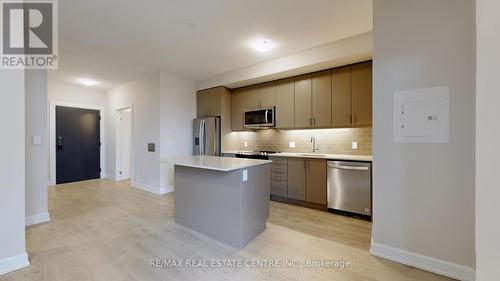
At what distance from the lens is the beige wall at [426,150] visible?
1779 millimetres

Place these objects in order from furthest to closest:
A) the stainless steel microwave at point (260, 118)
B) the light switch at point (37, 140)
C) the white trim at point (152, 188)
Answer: the white trim at point (152, 188) < the stainless steel microwave at point (260, 118) < the light switch at point (37, 140)

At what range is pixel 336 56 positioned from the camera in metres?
3.17

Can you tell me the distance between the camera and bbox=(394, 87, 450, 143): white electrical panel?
1869 mm

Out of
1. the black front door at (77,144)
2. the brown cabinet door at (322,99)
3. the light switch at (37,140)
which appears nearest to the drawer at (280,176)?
the brown cabinet door at (322,99)

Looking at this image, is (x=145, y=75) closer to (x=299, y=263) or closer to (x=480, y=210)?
(x=299, y=263)

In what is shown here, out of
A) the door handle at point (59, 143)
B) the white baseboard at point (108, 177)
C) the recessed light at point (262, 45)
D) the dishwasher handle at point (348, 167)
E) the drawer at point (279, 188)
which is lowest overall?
the white baseboard at point (108, 177)

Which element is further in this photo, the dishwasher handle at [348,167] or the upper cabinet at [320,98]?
the upper cabinet at [320,98]

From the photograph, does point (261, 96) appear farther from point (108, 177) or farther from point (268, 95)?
point (108, 177)

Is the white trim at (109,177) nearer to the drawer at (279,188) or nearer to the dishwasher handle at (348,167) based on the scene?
the drawer at (279,188)

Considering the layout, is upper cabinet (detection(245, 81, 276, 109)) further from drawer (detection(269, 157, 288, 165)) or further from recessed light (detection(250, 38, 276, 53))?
drawer (detection(269, 157, 288, 165))

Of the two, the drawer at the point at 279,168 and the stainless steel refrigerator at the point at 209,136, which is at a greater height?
the stainless steel refrigerator at the point at 209,136

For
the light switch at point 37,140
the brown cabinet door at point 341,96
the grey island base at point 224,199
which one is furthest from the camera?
the brown cabinet door at point 341,96

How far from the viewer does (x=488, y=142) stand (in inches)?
18.7

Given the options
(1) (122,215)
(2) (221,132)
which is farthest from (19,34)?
(2) (221,132)
